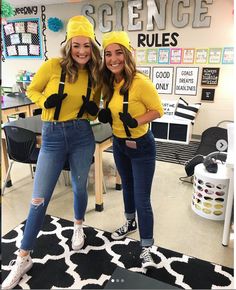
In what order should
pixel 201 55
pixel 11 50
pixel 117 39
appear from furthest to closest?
pixel 11 50, pixel 201 55, pixel 117 39

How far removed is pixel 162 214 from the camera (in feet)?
7.82

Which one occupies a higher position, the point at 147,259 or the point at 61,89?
the point at 61,89

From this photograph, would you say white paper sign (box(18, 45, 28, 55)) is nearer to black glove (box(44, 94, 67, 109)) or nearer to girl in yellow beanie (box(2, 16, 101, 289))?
girl in yellow beanie (box(2, 16, 101, 289))

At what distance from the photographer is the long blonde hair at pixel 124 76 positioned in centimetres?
151

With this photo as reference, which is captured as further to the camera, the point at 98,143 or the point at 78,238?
the point at 98,143

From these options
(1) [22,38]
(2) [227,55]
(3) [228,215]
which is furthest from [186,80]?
(1) [22,38]

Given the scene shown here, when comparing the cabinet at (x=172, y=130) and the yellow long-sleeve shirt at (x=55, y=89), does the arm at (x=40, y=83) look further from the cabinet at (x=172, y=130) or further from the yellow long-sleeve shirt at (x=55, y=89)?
the cabinet at (x=172, y=130)

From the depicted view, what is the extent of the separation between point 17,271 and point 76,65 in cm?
131

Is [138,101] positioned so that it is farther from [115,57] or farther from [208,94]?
[208,94]

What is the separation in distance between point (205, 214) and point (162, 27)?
127 inches

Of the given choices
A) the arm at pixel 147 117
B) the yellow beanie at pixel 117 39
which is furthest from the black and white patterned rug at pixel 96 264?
the yellow beanie at pixel 117 39

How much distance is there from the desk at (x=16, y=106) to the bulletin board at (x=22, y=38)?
1928mm

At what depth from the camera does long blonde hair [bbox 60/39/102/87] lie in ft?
5.14

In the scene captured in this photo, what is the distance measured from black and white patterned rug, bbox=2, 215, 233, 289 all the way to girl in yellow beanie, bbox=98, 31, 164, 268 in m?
0.14
